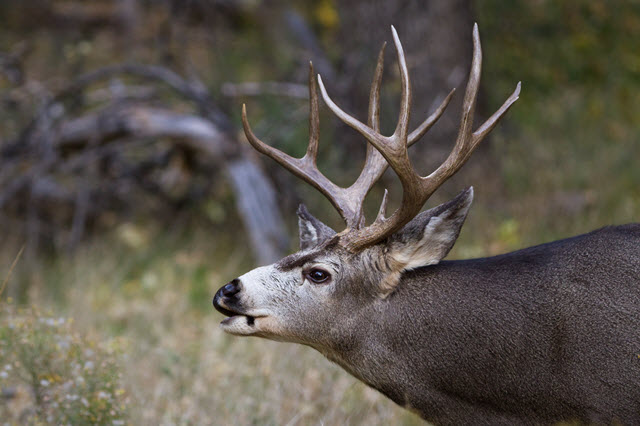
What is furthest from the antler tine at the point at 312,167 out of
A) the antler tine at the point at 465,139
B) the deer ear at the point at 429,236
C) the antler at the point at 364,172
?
the antler tine at the point at 465,139

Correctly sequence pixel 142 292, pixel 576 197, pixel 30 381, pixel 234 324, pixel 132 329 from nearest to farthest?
1. pixel 234 324
2. pixel 30 381
3. pixel 132 329
4. pixel 142 292
5. pixel 576 197

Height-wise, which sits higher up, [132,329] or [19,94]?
[19,94]

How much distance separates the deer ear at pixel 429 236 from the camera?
146 inches

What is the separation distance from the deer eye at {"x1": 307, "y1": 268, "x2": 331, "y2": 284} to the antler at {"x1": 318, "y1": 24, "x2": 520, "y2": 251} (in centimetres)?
17

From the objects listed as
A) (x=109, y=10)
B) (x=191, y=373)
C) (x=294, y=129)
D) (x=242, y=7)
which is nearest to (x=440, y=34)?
(x=294, y=129)

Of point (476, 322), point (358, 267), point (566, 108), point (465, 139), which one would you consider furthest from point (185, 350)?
point (566, 108)

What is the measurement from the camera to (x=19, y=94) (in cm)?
759

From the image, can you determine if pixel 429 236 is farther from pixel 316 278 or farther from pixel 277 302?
pixel 277 302

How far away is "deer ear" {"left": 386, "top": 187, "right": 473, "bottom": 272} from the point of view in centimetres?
370

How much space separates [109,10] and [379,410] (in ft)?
39.2

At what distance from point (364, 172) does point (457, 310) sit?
1.08 m

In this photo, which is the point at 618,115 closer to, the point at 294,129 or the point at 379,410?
the point at 294,129

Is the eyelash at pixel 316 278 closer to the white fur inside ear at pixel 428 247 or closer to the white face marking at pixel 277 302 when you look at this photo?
the white face marking at pixel 277 302

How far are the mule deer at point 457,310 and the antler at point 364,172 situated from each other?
26cm
